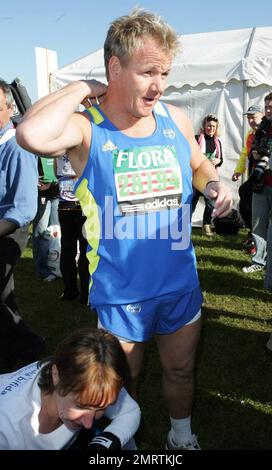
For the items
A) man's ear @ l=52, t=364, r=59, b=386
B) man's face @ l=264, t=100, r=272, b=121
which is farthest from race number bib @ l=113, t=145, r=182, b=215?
man's face @ l=264, t=100, r=272, b=121

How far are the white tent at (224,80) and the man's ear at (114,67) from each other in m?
5.80

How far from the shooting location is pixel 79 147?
1.94m

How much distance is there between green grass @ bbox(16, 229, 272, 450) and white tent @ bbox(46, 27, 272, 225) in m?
2.54

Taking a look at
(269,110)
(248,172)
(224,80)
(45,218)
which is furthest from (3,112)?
(224,80)

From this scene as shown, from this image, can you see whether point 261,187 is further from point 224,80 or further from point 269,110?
point 224,80

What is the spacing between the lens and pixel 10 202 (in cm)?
316

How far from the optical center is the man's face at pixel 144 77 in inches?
70.6

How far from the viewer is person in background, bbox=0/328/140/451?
1.68 meters

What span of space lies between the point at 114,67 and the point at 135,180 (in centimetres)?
45

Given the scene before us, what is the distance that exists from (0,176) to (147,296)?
61.2 inches

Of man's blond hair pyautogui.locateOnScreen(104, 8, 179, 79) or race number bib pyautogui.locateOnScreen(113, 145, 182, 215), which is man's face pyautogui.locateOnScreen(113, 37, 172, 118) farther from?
race number bib pyautogui.locateOnScreen(113, 145, 182, 215)

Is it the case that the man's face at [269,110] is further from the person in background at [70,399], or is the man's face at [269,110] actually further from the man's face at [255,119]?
the person in background at [70,399]

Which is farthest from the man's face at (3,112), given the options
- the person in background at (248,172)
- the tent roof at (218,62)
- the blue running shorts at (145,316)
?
the tent roof at (218,62)
